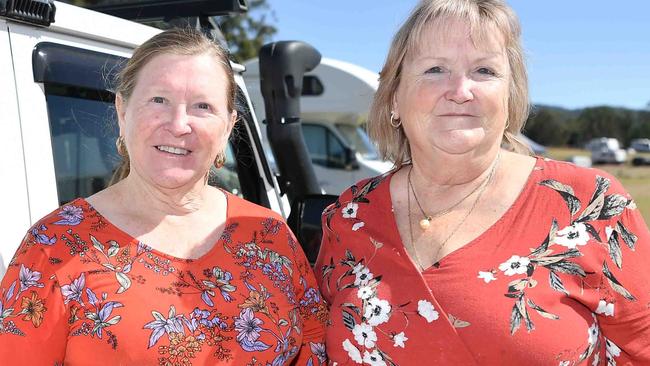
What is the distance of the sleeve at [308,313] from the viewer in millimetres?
2102

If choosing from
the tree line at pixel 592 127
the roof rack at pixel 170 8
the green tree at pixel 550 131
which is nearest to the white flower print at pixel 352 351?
the roof rack at pixel 170 8

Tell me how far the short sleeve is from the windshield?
31.7 feet

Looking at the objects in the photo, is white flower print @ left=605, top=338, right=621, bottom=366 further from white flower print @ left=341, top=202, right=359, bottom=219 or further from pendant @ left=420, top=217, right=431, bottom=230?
white flower print @ left=341, top=202, right=359, bottom=219

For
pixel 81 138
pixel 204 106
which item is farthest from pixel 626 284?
pixel 81 138

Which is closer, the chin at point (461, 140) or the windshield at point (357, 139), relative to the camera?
the chin at point (461, 140)

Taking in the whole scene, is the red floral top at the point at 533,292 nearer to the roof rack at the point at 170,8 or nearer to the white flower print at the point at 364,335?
the white flower print at the point at 364,335

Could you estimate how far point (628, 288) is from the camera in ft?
5.74

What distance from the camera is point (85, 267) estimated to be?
5.66 feet

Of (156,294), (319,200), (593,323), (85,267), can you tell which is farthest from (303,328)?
(319,200)

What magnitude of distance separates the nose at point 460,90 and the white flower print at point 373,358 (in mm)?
719

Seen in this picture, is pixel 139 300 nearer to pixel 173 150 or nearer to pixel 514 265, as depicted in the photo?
pixel 173 150

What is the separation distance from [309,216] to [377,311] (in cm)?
116

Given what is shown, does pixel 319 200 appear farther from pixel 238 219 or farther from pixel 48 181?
pixel 48 181

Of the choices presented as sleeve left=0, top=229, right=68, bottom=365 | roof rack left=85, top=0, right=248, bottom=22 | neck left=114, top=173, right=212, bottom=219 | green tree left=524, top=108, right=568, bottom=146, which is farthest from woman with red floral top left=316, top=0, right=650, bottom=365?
green tree left=524, top=108, right=568, bottom=146
